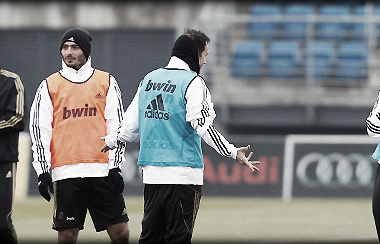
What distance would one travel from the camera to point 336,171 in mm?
17859

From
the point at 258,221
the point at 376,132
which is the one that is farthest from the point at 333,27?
the point at 376,132

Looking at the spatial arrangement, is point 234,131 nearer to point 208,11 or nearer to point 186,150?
point 208,11

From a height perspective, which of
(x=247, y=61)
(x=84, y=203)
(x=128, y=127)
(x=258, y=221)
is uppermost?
(x=247, y=61)

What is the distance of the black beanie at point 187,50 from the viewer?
23.0 feet

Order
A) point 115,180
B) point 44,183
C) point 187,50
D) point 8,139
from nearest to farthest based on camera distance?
point 187,50 → point 44,183 → point 115,180 → point 8,139

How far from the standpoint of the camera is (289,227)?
12555 millimetres

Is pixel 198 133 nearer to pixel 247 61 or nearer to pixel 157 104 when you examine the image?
pixel 157 104

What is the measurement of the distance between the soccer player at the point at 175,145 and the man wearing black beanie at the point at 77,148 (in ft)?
2.71

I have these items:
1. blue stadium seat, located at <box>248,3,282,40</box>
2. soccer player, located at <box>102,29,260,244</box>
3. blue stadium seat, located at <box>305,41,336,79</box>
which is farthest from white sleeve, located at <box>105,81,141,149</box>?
blue stadium seat, located at <box>248,3,282,40</box>

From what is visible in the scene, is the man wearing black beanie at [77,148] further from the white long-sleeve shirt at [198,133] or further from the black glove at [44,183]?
the white long-sleeve shirt at [198,133]

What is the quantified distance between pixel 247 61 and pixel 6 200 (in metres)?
14.2

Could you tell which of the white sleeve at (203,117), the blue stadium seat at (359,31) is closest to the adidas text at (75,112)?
the white sleeve at (203,117)

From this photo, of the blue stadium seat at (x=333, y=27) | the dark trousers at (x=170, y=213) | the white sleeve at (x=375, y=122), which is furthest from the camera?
the blue stadium seat at (x=333, y=27)

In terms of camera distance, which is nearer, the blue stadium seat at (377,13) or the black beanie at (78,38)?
the black beanie at (78,38)
